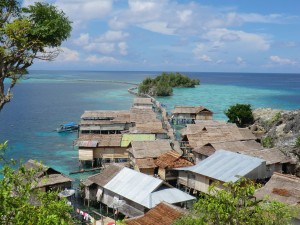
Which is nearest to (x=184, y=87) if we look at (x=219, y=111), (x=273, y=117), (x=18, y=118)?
(x=219, y=111)

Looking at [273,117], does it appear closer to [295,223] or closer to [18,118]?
[295,223]

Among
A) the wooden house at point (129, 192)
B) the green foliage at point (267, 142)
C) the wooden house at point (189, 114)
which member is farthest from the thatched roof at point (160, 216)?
the wooden house at point (189, 114)

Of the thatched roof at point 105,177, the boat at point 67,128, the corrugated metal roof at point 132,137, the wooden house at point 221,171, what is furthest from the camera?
the boat at point 67,128

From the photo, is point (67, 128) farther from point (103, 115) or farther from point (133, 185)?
point (133, 185)

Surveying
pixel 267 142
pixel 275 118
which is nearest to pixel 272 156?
pixel 267 142

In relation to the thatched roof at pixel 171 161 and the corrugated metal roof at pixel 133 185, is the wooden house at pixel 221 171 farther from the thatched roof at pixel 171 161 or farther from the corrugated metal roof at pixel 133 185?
the corrugated metal roof at pixel 133 185

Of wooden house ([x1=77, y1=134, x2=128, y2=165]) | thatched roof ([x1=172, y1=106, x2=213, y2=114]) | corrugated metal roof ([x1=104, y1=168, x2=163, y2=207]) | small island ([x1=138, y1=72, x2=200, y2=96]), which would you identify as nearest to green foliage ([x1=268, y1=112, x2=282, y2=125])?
thatched roof ([x1=172, y1=106, x2=213, y2=114])

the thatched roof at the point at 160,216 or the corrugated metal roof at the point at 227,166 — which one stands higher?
the corrugated metal roof at the point at 227,166

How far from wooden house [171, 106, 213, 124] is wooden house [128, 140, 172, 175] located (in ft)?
84.4

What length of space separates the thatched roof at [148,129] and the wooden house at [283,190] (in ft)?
56.5

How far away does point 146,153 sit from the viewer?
1102 inches

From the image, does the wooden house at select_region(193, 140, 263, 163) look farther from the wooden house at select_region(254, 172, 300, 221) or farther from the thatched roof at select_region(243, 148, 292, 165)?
the wooden house at select_region(254, 172, 300, 221)

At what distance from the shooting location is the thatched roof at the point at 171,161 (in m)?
25.9

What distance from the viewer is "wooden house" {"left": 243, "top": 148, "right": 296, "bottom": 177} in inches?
1016
